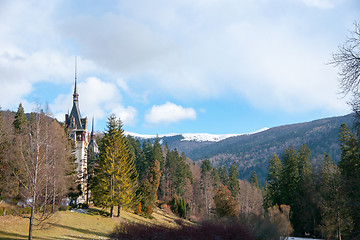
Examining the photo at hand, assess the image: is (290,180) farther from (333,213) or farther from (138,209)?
(138,209)

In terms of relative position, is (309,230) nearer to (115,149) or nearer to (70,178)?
(115,149)

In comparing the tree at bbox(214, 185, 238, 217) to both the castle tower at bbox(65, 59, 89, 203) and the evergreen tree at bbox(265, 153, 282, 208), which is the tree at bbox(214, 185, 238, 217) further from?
the castle tower at bbox(65, 59, 89, 203)

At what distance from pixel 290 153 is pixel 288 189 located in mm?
5965

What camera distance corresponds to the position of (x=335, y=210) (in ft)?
91.1

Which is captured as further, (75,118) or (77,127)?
(75,118)

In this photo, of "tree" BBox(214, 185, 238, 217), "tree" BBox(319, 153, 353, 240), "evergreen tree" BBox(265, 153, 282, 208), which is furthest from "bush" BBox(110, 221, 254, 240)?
"evergreen tree" BBox(265, 153, 282, 208)

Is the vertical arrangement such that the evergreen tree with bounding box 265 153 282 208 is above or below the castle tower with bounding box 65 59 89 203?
below

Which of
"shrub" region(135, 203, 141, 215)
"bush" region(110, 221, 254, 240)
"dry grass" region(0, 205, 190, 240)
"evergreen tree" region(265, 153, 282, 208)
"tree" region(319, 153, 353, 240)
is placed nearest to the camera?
"bush" region(110, 221, 254, 240)

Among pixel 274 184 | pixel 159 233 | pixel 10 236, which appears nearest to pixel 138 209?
pixel 10 236

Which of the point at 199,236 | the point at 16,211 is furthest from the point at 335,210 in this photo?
the point at 16,211

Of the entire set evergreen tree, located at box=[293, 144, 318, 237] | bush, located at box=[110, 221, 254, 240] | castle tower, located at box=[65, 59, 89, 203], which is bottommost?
evergreen tree, located at box=[293, 144, 318, 237]

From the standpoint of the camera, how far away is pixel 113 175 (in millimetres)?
31906

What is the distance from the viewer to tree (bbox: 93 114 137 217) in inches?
1218

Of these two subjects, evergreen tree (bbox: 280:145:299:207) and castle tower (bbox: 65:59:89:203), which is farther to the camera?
castle tower (bbox: 65:59:89:203)
